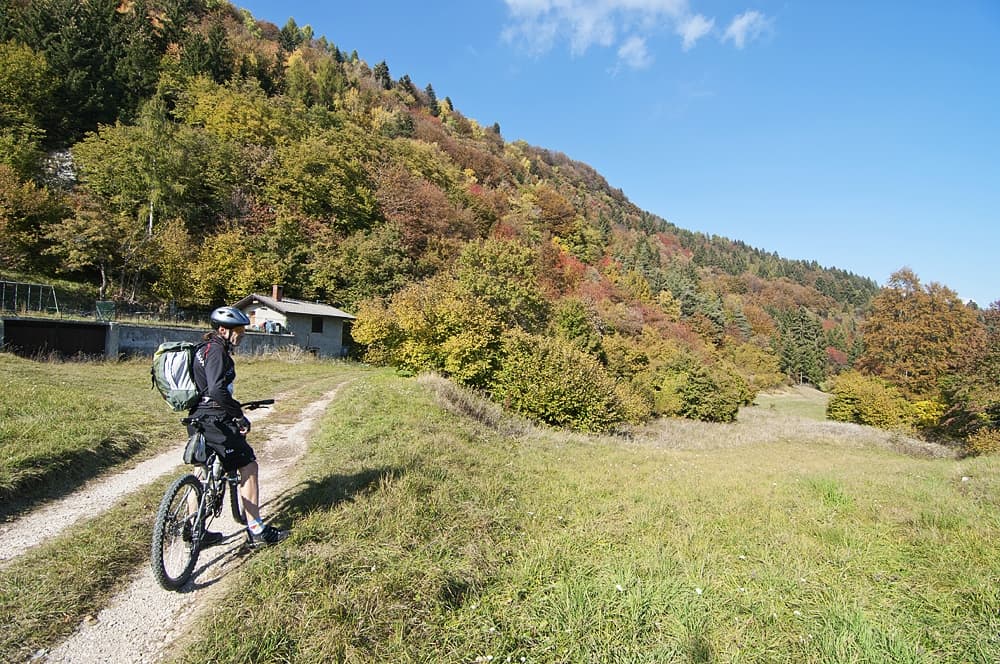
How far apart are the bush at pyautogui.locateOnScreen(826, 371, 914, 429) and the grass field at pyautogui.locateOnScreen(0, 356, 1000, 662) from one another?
123 ft

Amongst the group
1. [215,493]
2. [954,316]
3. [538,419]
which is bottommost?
[538,419]

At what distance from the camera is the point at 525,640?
3.91m

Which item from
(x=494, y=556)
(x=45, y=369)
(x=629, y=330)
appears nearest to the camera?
(x=494, y=556)

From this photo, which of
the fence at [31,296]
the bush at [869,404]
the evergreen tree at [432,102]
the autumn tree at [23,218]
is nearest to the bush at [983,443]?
the bush at [869,404]

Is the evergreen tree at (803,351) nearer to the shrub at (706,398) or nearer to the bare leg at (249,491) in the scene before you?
the shrub at (706,398)

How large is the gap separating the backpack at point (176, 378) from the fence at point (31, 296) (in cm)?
2845

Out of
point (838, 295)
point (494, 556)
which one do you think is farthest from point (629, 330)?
point (838, 295)

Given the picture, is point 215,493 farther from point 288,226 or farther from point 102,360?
point 288,226

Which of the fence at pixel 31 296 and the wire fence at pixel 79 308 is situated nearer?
the wire fence at pixel 79 308

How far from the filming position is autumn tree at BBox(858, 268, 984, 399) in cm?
4009

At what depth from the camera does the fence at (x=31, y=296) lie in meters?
24.7

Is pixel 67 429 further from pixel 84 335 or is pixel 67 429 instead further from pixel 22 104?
pixel 22 104

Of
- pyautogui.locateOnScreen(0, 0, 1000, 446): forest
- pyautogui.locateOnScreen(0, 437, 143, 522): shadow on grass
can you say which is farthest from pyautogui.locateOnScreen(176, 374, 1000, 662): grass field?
pyautogui.locateOnScreen(0, 0, 1000, 446): forest

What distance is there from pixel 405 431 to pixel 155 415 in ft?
18.2
